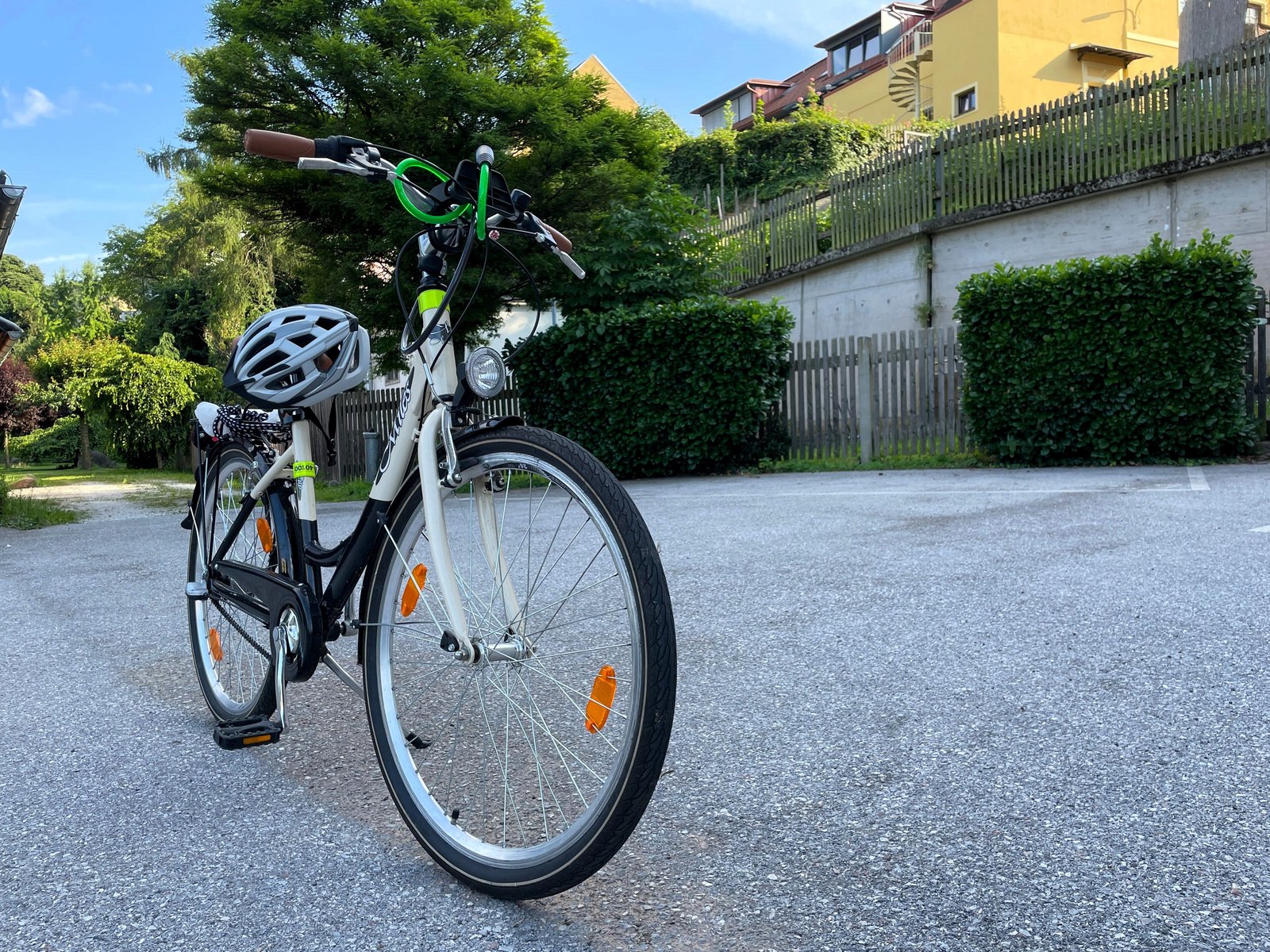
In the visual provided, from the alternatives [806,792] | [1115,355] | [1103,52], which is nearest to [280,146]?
[806,792]

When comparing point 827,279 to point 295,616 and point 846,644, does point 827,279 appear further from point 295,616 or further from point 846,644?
point 295,616

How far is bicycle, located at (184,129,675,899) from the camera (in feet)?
6.31

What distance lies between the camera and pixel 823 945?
1.87 m

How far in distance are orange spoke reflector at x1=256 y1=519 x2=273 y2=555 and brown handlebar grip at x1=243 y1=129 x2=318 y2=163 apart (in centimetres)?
103

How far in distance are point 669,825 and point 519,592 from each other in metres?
0.66

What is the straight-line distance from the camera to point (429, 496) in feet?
7.26

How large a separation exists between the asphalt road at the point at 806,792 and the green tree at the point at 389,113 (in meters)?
8.33

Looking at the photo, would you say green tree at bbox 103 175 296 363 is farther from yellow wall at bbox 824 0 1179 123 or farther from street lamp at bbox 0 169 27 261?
yellow wall at bbox 824 0 1179 123

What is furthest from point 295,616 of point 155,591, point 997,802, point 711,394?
point 711,394

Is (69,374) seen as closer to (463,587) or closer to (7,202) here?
(7,202)

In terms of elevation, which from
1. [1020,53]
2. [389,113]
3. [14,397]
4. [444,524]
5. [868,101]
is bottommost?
[444,524]

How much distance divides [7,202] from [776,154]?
23658mm

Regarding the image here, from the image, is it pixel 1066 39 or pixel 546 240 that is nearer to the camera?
pixel 546 240

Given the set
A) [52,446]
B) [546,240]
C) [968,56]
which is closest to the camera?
[546,240]
